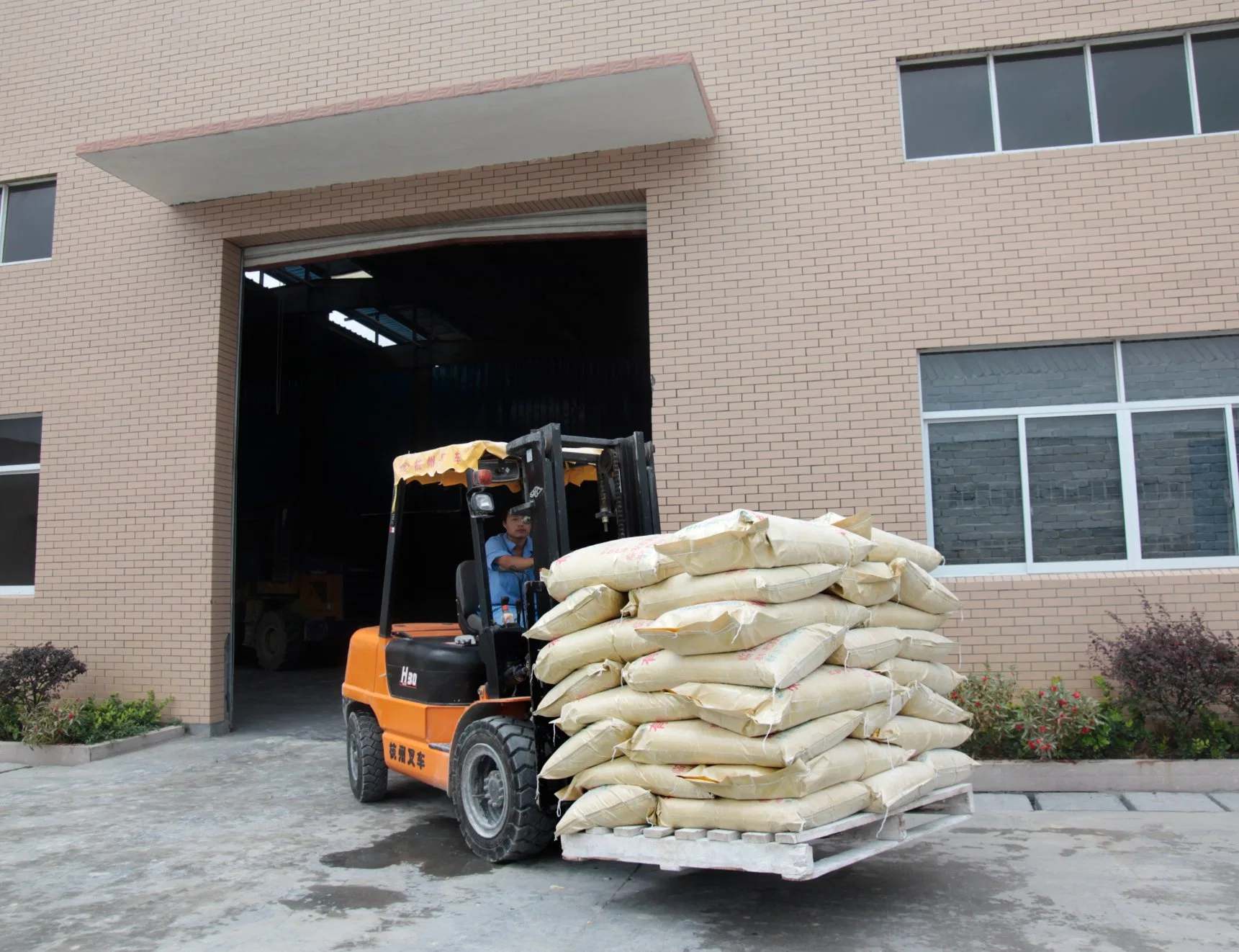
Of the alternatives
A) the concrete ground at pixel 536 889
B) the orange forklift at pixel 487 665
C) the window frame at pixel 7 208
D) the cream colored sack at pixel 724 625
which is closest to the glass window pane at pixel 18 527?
the window frame at pixel 7 208

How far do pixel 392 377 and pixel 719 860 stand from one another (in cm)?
1885

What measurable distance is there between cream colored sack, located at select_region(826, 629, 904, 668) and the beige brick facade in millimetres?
3131

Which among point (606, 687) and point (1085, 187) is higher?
point (1085, 187)

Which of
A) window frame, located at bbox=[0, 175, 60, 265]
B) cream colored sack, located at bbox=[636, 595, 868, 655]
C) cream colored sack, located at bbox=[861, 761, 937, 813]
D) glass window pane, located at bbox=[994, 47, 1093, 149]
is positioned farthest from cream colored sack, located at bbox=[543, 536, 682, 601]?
window frame, located at bbox=[0, 175, 60, 265]

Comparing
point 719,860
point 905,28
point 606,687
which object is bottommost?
point 719,860

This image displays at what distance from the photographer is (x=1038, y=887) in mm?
4758

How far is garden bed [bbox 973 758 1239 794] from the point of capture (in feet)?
21.9

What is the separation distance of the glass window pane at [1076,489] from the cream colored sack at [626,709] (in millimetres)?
4574

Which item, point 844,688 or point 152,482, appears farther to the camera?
point 152,482

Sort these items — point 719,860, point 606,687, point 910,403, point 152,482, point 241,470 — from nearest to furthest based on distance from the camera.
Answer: point 719,860
point 606,687
point 910,403
point 152,482
point 241,470

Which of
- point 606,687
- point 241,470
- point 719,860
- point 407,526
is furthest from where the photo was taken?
point 407,526

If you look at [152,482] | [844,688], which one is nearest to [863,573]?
[844,688]

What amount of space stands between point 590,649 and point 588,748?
465 millimetres

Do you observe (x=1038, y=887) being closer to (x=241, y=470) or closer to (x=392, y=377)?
(x=241, y=470)
